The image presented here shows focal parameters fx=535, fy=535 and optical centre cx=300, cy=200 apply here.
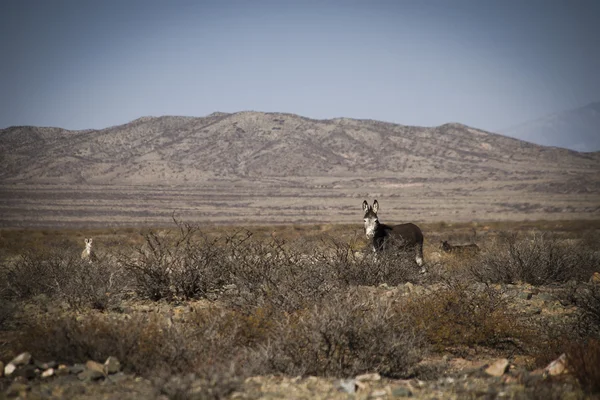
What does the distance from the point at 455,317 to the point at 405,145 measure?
438ft

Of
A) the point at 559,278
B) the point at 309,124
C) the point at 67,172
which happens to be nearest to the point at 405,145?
the point at 309,124

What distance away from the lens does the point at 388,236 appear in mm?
12414

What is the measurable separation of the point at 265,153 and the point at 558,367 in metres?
126

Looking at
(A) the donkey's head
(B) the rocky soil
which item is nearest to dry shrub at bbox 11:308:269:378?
(B) the rocky soil

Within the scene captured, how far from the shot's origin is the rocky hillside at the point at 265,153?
373 ft

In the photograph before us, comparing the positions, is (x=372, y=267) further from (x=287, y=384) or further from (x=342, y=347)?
(x=287, y=384)

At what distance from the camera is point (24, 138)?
134m

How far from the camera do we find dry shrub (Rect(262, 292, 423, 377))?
19.0 feet

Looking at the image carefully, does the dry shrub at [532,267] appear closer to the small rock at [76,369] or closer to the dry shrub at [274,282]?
the dry shrub at [274,282]

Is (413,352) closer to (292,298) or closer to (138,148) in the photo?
(292,298)

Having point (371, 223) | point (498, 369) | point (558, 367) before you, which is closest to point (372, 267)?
point (371, 223)

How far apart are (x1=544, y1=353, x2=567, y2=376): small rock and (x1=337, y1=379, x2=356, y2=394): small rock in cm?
207

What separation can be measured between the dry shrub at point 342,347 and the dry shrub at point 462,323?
1.08m

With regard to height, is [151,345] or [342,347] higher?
[151,345]
